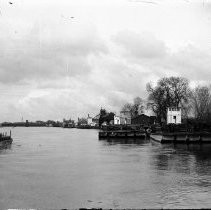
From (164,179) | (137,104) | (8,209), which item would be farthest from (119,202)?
(137,104)

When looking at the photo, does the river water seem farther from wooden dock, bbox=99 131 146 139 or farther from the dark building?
the dark building

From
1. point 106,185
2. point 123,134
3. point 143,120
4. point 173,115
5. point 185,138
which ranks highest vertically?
point 173,115

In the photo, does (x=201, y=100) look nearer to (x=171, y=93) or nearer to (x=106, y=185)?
(x=171, y=93)

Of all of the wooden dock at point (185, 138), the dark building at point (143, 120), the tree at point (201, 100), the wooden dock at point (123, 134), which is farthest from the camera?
the dark building at point (143, 120)

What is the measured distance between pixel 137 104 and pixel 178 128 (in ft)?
303

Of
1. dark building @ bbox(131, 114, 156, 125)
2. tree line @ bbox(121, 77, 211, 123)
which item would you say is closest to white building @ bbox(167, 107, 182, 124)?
tree line @ bbox(121, 77, 211, 123)

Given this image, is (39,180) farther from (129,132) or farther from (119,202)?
(129,132)

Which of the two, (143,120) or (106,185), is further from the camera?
(143,120)

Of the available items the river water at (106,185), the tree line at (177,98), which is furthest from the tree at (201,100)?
the river water at (106,185)

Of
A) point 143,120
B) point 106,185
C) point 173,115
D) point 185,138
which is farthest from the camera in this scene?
point 143,120

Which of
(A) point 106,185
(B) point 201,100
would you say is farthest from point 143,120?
(A) point 106,185

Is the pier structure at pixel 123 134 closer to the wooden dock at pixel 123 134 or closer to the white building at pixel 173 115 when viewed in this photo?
the wooden dock at pixel 123 134

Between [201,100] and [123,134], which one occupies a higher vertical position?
[201,100]

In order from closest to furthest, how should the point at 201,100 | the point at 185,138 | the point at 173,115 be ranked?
the point at 185,138 → the point at 173,115 → the point at 201,100
